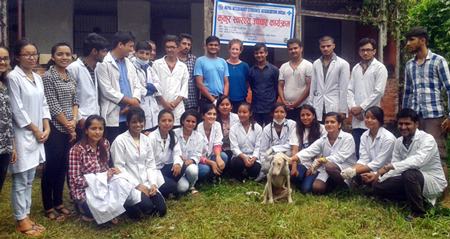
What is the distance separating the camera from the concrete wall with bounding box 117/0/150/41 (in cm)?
894

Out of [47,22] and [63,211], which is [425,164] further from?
[47,22]

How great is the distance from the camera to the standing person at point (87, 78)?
3945 mm

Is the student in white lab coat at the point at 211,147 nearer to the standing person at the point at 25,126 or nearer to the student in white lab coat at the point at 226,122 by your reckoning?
the student in white lab coat at the point at 226,122

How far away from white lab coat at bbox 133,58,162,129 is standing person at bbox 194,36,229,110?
0.64 m

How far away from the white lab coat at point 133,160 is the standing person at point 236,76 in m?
1.85

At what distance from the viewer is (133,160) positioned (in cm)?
390

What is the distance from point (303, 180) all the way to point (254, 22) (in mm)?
3458

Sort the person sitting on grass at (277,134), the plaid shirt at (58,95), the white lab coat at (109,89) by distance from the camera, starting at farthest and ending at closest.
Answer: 1. the person sitting on grass at (277,134)
2. the white lab coat at (109,89)
3. the plaid shirt at (58,95)

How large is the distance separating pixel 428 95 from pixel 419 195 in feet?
3.78

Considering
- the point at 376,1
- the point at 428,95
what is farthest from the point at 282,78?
the point at 376,1

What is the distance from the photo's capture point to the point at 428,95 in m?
4.16

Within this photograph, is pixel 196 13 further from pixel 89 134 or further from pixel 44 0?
pixel 89 134

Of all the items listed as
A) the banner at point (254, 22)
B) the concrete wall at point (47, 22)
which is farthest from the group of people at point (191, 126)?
the concrete wall at point (47, 22)

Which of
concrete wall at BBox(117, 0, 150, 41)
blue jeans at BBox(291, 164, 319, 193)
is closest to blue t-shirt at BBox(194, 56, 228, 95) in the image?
blue jeans at BBox(291, 164, 319, 193)
